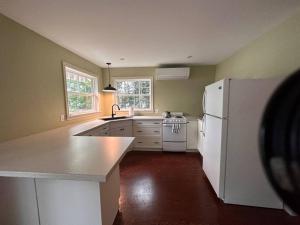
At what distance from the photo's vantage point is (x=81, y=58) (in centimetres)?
318

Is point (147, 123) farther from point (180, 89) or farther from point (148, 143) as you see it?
point (180, 89)

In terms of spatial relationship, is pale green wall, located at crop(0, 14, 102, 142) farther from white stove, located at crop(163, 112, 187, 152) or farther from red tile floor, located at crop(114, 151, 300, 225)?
white stove, located at crop(163, 112, 187, 152)

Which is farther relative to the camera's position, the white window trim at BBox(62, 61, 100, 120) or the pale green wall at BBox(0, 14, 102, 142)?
the white window trim at BBox(62, 61, 100, 120)

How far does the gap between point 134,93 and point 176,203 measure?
3.06 meters

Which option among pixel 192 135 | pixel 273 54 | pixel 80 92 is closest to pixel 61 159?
pixel 80 92

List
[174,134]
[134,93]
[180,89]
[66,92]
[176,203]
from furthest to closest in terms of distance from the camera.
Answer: [134,93] → [180,89] → [174,134] → [66,92] → [176,203]

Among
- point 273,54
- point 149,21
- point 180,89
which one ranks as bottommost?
point 180,89

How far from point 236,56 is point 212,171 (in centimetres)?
217

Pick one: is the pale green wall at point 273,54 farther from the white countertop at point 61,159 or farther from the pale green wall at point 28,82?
the pale green wall at point 28,82

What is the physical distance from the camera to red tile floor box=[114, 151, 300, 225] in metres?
1.64

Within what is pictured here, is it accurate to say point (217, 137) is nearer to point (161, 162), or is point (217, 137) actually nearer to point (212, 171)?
point (212, 171)

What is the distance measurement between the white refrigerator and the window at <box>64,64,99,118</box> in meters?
2.51

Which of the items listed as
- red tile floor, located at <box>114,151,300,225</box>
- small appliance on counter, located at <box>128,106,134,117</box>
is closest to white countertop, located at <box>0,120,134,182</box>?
red tile floor, located at <box>114,151,300,225</box>

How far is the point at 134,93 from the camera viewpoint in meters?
4.36
